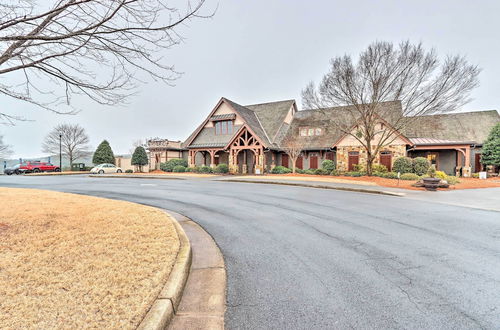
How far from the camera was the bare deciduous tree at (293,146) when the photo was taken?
24.5 meters

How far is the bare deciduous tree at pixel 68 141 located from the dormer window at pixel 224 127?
1238 inches

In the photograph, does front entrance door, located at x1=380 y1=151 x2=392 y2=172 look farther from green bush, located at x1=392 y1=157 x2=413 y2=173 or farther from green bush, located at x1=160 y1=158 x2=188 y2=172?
green bush, located at x1=160 y1=158 x2=188 y2=172

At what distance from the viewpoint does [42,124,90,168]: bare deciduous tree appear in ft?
141

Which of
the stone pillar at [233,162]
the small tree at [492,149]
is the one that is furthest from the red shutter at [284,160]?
the small tree at [492,149]

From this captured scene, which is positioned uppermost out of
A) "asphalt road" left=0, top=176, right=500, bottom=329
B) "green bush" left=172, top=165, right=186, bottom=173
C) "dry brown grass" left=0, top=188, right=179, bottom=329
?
"green bush" left=172, top=165, right=186, bottom=173

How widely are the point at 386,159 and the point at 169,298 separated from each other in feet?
84.4

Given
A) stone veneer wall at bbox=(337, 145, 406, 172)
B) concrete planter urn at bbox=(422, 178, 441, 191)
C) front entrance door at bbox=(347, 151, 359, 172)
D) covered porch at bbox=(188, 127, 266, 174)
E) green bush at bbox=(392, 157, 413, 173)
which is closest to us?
concrete planter urn at bbox=(422, 178, 441, 191)

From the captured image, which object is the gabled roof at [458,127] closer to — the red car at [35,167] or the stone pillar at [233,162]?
the stone pillar at [233,162]

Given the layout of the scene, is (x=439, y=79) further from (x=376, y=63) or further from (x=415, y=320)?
(x=415, y=320)

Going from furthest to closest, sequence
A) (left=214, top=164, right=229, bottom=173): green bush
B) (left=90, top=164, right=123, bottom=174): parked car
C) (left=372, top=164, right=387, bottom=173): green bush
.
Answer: (left=90, top=164, right=123, bottom=174): parked car → (left=214, top=164, right=229, bottom=173): green bush → (left=372, top=164, right=387, bottom=173): green bush

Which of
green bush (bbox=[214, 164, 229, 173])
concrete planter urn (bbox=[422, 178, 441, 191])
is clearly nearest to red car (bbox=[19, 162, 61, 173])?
green bush (bbox=[214, 164, 229, 173])

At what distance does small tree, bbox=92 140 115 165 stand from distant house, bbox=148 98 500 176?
13009 mm

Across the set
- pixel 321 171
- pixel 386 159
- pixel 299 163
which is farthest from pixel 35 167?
pixel 386 159

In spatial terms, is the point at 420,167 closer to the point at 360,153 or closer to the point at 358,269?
the point at 360,153
